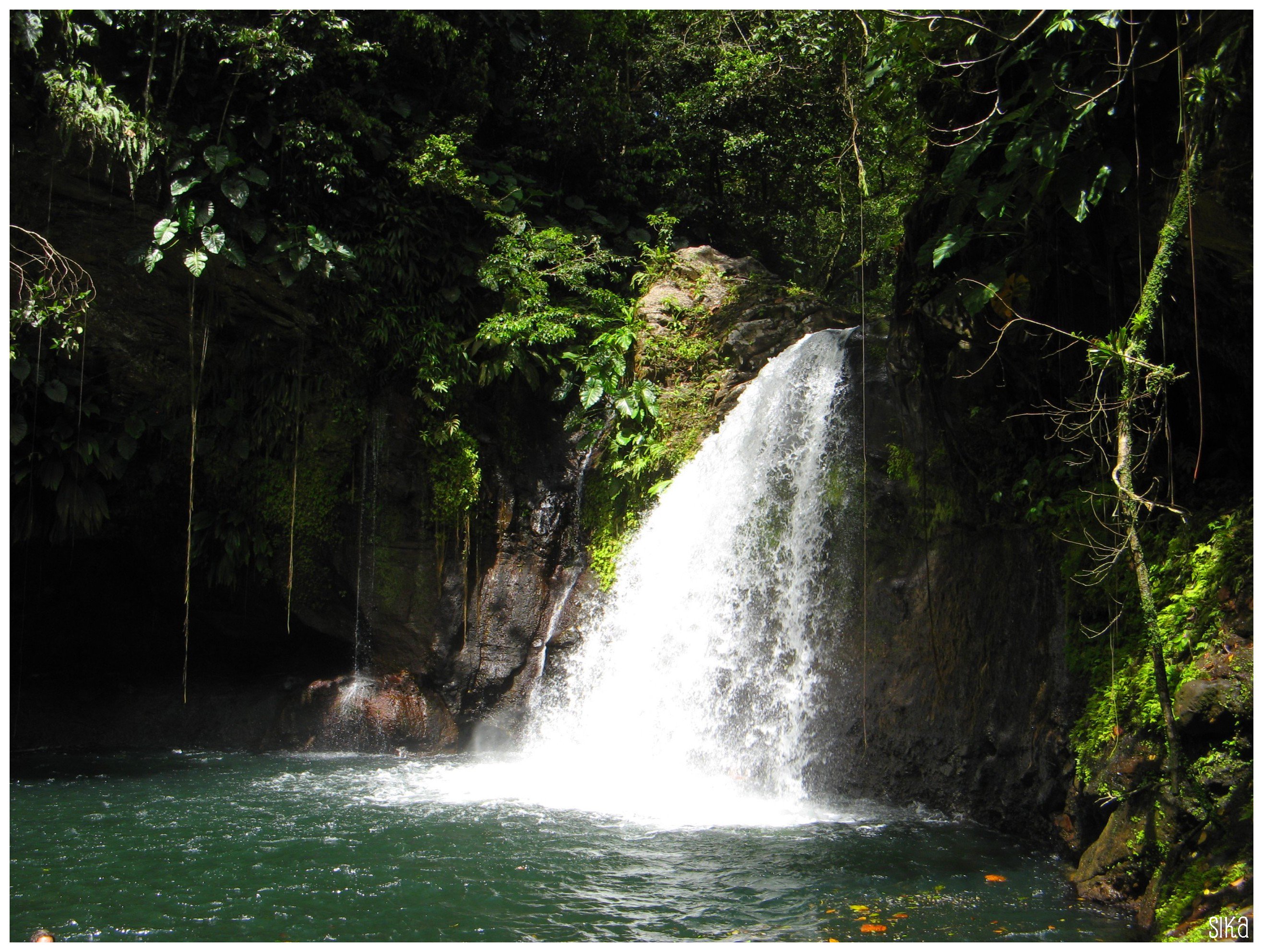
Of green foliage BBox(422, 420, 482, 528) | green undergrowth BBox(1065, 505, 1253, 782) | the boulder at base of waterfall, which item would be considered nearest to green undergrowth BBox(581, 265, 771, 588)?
green foliage BBox(422, 420, 482, 528)

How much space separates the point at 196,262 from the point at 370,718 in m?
5.34

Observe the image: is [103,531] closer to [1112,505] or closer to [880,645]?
[880,645]

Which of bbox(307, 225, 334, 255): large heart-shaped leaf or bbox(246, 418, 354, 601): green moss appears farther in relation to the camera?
bbox(246, 418, 354, 601): green moss

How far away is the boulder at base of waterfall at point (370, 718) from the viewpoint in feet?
34.3

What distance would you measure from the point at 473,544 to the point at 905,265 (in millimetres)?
5831

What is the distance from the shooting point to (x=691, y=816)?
7.08m

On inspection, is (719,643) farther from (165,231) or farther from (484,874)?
(165,231)

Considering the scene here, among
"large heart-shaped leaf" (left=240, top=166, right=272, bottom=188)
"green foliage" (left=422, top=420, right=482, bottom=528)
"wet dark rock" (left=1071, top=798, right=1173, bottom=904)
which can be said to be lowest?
"wet dark rock" (left=1071, top=798, right=1173, bottom=904)

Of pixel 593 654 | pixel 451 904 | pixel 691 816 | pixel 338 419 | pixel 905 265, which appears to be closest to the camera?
pixel 451 904

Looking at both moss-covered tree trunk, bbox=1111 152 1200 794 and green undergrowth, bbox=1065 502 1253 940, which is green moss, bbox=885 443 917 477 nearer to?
green undergrowth, bbox=1065 502 1253 940

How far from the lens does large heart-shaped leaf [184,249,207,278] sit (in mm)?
9109

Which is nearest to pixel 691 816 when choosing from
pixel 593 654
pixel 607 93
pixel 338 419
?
pixel 593 654

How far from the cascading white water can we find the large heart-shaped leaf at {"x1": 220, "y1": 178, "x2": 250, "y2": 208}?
5.50 meters

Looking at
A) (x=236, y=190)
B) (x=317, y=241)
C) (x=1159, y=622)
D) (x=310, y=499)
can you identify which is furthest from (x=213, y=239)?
(x=1159, y=622)
